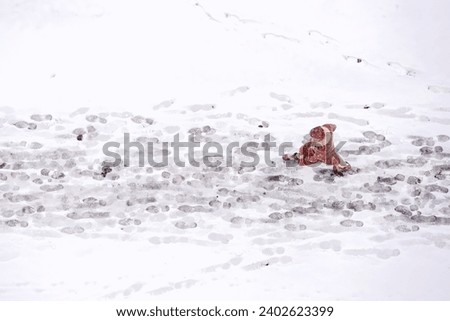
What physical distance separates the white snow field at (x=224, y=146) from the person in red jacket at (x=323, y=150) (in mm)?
25

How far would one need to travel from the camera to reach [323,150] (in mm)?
1838

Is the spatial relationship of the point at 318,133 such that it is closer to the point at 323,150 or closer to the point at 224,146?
the point at 323,150

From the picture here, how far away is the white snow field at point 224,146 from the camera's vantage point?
1.78 metres

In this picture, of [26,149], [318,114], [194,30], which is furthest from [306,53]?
[26,149]

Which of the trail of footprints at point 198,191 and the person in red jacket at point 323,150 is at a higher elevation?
the person in red jacket at point 323,150

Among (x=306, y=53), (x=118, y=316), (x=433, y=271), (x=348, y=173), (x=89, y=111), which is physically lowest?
(x=118, y=316)

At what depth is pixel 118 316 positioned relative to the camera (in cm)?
176

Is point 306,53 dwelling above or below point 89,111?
above

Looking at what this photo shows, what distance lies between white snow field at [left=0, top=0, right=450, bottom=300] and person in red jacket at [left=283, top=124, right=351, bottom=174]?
0.08 ft

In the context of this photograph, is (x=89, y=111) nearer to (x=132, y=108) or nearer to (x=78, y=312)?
(x=132, y=108)

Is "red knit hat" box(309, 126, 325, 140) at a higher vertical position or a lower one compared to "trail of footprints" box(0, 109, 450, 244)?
higher

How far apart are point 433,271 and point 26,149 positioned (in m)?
1.27

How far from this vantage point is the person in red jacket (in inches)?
72.4

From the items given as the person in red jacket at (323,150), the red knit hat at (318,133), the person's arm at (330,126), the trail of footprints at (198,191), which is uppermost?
the person's arm at (330,126)
